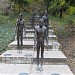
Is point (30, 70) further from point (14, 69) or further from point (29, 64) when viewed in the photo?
point (29, 64)

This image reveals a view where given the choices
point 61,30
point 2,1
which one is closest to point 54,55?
point 61,30

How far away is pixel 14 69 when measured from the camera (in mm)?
10602

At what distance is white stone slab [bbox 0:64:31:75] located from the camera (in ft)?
33.4

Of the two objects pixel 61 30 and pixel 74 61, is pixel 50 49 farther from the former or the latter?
pixel 61 30

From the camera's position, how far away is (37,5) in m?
36.5

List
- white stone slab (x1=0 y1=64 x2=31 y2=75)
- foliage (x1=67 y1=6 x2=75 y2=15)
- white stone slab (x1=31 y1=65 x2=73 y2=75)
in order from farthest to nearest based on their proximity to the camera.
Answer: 1. foliage (x1=67 y1=6 x2=75 y2=15)
2. white stone slab (x1=0 y1=64 x2=31 y2=75)
3. white stone slab (x1=31 y1=65 x2=73 y2=75)

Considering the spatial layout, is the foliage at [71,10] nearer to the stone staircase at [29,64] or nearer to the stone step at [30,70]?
the stone staircase at [29,64]

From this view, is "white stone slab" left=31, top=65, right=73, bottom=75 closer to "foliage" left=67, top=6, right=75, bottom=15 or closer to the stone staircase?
the stone staircase

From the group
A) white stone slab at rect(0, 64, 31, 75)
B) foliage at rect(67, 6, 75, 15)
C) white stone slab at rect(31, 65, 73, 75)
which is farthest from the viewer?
foliage at rect(67, 6, 75, 15)

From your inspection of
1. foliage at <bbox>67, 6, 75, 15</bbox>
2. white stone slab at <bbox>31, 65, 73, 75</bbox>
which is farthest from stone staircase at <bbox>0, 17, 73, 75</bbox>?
foliage at <bbox>67, 6, 75, 15</bbox>

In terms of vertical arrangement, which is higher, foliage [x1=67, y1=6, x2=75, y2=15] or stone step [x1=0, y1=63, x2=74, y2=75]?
foliage [x1=67, y1=6, x2=75, y2=15]

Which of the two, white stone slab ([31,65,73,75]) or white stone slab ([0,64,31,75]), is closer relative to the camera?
white stone slab ([31,65,73,75])

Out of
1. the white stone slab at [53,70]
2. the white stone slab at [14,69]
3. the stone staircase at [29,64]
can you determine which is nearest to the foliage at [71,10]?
the stone staircase at [29,64]

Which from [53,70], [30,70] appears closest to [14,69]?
[30,70]
